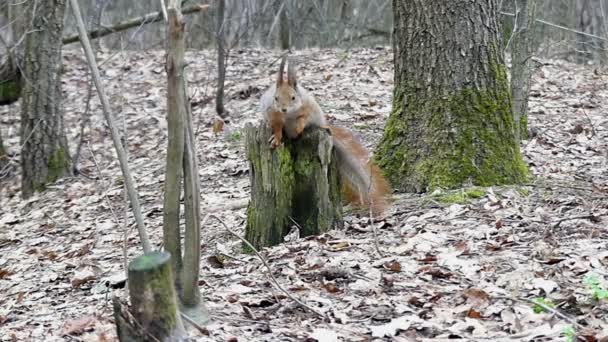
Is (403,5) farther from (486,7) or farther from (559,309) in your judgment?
(559,309)

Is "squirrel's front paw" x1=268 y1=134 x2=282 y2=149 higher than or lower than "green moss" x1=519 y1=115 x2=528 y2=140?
higher

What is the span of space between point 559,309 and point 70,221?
547 cm

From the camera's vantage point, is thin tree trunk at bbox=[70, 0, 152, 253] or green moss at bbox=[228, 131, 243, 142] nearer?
thin tree trunk at bbox=[70, 0, 152, 253]

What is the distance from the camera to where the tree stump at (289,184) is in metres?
5.82

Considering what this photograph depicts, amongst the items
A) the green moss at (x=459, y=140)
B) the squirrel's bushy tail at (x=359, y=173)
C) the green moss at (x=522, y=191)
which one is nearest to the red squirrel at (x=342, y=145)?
the squirrel's bushy tail at (x=359, y=173)

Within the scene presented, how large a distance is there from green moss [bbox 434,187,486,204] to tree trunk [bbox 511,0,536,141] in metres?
2.67

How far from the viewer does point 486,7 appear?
6406 millimetres

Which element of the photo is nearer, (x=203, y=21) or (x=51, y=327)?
(x=51, y=327)

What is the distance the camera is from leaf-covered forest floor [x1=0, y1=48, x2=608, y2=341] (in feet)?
13.7

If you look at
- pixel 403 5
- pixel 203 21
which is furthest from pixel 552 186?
pixel 203 21

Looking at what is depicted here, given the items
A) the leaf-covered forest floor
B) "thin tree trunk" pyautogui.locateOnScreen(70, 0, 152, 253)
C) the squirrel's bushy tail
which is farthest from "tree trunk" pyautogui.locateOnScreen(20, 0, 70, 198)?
"thin tree trunk" pyautogui.locateOnScreen(70, 0, 152, 253)

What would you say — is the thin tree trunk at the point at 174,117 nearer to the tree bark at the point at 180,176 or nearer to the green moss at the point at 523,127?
the tree bark at the point at 180,176

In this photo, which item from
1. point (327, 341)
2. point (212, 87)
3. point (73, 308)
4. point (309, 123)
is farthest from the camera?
point (212, 87)

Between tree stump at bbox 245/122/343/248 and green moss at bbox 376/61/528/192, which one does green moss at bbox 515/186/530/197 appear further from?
tree stump at bbox 245/122/343/248
